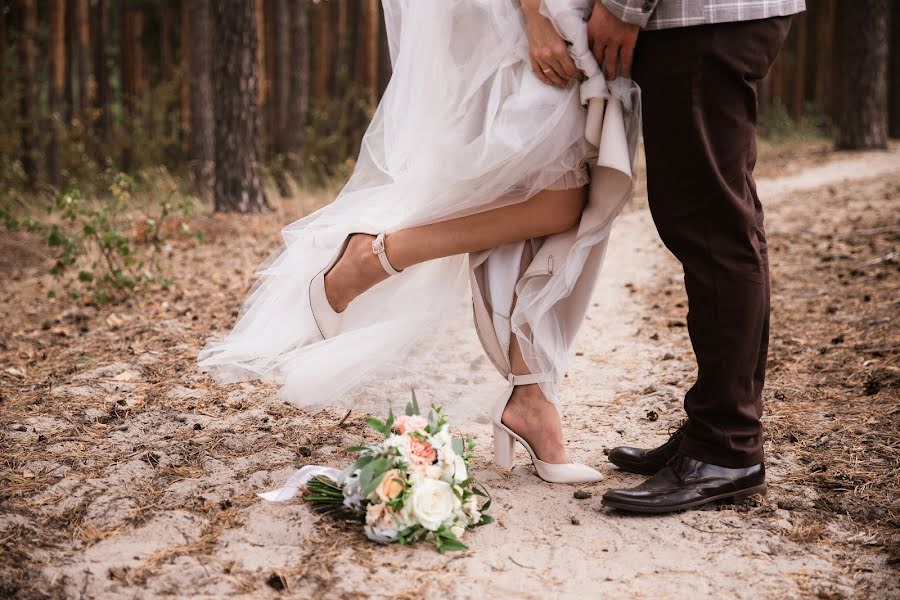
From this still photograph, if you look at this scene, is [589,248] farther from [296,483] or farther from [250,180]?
[250,180]

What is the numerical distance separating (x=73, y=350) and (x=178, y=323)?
53 centimetres

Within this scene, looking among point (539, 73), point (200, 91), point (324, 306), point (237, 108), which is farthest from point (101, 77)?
point (539, 73)

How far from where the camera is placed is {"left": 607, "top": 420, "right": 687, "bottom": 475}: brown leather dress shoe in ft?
7.90

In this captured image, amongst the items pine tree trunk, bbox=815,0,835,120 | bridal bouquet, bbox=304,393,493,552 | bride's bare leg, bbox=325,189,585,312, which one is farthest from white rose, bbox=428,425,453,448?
pine tree trunk, bbox=815,0,835,120

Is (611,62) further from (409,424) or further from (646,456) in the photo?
(646,456)

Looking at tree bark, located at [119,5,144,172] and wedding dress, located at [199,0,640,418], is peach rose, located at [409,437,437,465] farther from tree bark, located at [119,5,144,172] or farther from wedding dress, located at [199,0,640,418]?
tree bark, located at [119,5,144,172]

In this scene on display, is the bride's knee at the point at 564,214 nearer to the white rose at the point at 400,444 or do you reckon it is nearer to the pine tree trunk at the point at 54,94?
the white rose at the point at 400,444

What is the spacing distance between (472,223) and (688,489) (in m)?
0.94

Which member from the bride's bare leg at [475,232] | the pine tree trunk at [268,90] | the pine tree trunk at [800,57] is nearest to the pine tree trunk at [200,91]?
the pine tree trunk at [268,90]

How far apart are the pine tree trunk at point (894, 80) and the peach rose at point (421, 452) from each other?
1473 centimetres

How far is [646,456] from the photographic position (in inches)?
95.4

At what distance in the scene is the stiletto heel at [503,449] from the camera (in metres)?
2.39

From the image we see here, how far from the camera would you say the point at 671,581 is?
179cm

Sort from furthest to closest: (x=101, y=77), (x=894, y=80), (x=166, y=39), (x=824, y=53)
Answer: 1. (x=824, y=53)
2. (x=166, y=39)
3. (x=894, y=80)
4. (x=101, y=77)
